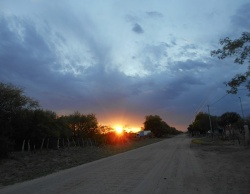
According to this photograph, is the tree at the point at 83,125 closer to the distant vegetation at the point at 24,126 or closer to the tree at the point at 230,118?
the distant vegetation at the point at 24,126

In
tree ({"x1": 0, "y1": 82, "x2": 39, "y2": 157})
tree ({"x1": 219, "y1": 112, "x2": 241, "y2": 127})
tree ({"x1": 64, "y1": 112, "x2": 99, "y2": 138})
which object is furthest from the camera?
tree ({"x1": 219, "y1": 112, "x2": 241, "y2": 127})

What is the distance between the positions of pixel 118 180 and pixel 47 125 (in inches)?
1040

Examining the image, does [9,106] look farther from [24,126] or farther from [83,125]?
[83,125]

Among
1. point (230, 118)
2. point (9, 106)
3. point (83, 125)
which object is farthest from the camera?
point (230, 118)

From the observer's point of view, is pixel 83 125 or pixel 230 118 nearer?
pixel 83 125

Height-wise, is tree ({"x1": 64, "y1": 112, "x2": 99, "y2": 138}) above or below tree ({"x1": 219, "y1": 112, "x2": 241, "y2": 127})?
below

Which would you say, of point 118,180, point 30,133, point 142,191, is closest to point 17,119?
point 30,133

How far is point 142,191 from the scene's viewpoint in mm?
10078

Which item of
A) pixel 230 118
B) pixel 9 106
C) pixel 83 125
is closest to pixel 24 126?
pixel 9 106

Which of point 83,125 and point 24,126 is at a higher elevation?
point 83,125

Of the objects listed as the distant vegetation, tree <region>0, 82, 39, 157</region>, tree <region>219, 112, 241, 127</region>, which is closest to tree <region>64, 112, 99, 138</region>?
the distant vegetation

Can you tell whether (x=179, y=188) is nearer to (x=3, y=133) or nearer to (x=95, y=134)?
(x=3, y=133)

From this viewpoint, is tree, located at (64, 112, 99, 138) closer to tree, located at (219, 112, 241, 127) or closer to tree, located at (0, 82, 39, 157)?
tree, located at (0, 82, 39, 157)

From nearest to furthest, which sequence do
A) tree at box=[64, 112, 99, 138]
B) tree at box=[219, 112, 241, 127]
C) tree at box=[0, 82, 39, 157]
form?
tree at box=[0, 82, 39, 157] < tree at box=[64, 112, 99, 138] < tree at box=[219, 112, 241, 127]
